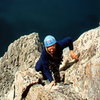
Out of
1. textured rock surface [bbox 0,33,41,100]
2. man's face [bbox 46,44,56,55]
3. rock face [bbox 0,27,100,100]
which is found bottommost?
rock face [bbox 0,27,100,100]

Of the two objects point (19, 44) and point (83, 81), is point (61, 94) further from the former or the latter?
point (19, 44)

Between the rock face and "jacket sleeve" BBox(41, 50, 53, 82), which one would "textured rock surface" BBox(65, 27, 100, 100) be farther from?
"jacket sleeve" BBox(41, 50, 53, 82)

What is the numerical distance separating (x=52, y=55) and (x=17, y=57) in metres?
13.2

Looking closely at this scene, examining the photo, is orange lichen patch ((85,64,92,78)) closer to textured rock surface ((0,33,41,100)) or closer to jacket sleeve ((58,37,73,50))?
jacket sleeve ((58,37,73,50))

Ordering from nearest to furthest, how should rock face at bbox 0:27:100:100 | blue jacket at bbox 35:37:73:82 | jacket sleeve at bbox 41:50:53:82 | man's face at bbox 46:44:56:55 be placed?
1. rock face at bbox 0:27:100:100
2. man's face at bbox 46:44:56:55
3. blue jacket at bbox 35:37:73:82
4. jacket sleeve at bbox 41:50:53:82

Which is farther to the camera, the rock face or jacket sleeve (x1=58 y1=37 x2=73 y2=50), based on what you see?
jacket sleeve (x1=58 y1=37 x2=73 y2=50)

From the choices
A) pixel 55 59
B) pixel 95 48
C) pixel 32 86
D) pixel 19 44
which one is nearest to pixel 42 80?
pixel 32 86

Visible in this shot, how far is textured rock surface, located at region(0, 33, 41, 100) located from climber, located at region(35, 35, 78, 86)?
8.53 m

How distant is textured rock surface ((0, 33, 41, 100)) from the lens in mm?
26817

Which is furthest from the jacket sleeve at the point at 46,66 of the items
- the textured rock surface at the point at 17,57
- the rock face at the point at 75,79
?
the textured rock surface at the point at 17,57

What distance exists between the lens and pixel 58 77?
57.5 ft

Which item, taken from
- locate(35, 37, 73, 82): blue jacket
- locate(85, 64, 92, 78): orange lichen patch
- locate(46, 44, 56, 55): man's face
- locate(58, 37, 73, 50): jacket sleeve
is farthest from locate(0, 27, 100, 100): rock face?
locate(46, 44, 56, 55): man's face

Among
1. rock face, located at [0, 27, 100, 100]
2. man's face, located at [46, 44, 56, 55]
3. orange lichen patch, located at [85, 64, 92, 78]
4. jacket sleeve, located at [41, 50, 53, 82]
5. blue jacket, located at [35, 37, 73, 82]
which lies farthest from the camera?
jacket sleeve, located at [41, 50, 53, 82]

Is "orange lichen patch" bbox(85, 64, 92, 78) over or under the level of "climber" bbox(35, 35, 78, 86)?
under
